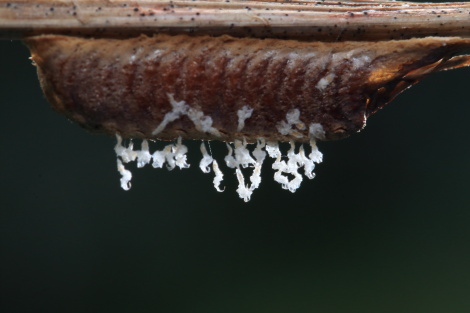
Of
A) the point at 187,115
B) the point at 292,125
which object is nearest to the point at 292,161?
the point at 292,125

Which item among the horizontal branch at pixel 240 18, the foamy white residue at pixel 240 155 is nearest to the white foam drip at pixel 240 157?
the foamy white residue at pixel 240 155

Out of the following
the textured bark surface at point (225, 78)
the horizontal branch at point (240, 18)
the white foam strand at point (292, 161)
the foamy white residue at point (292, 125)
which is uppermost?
the horizontal branch at point (240, 18)

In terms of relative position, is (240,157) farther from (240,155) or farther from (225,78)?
(225,78)

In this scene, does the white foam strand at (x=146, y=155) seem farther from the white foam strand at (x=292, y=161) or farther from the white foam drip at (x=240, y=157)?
the white foam strand at (x=292, y=161)

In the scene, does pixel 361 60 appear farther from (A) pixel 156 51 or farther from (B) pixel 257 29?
(A) pixel 156 51

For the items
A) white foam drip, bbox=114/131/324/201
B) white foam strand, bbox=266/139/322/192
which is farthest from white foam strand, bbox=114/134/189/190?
white foam strand, bbox=266/139/322/192

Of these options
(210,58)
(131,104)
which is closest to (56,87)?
(131,104)

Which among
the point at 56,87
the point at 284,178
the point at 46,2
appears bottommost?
the point at 284,178
